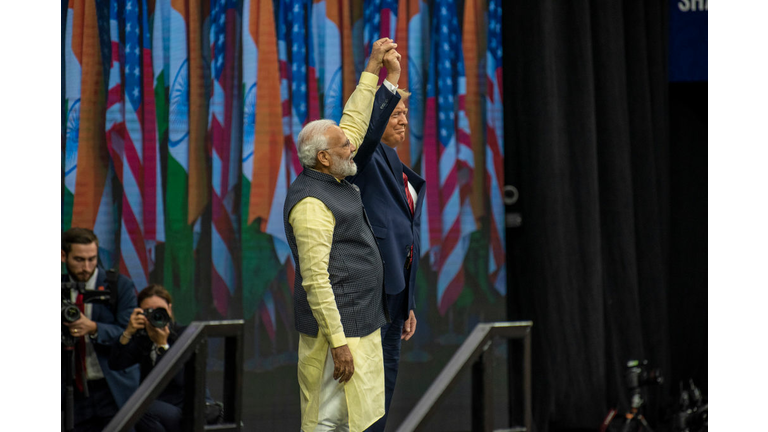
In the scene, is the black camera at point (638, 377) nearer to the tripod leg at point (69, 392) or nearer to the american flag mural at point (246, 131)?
the american flag mural at point (246, 131)

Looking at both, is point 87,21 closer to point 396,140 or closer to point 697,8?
point 396,140

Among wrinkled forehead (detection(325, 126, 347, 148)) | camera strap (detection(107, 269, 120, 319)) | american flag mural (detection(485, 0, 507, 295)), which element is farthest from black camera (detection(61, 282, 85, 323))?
american flag mural (detection(485, 0, 507, 295))

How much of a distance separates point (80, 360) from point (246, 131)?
114 centimetres

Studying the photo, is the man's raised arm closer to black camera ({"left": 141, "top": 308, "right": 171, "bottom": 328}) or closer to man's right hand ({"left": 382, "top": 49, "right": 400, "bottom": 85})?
man's right hand ({"left": 382, "top": 49, "right": 400, "bottom": 85})

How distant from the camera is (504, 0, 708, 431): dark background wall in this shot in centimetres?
390

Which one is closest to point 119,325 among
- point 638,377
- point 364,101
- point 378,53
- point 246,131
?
point 246,131

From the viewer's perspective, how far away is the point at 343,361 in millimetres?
2447

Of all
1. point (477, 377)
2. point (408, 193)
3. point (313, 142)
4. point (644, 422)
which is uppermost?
point (313, 142)

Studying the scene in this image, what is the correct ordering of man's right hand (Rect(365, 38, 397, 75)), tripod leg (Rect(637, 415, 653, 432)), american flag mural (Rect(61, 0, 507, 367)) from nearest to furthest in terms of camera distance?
man's right hand (Rect(365, 38, 397, 75)) < american flag mural (Rect(61, 0, 507, 367)) < tripod leg (Rect(637, 415, 653, 432))

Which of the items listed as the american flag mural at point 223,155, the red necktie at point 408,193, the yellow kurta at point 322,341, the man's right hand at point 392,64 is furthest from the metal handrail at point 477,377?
the american flag mural at point 223,155

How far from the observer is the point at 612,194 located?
3980mm

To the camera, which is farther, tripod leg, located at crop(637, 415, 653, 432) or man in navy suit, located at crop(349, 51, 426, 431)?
tripod leg, located at crop(637, 415, 653, 432)

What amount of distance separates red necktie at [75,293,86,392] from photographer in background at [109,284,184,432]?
0.37 feet

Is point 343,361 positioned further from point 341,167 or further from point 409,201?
point 409,201
